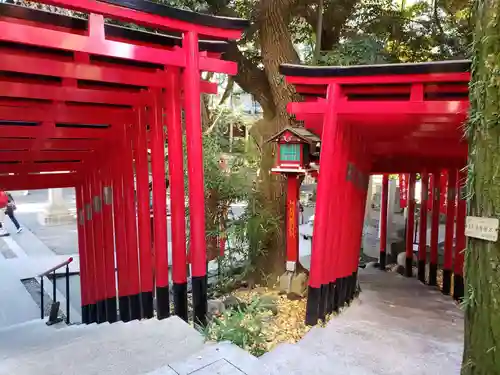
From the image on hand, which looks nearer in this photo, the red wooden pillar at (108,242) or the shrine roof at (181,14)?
the shrine roof at (181,14)

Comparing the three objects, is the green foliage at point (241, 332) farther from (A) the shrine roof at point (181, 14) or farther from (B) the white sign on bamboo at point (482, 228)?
(A) the shrine roof at point (181, 14)

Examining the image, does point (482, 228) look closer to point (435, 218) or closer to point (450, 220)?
point (450, 220)

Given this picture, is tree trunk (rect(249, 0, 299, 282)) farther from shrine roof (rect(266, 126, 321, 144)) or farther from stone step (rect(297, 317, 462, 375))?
stone step (rect(297, 317, 462, 375))

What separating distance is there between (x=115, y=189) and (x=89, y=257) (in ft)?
5.03

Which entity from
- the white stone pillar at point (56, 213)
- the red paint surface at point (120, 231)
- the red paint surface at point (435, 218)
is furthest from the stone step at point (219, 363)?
the white stone pillar at point (56, 213)

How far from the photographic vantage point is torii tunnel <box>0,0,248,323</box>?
10.9 feet

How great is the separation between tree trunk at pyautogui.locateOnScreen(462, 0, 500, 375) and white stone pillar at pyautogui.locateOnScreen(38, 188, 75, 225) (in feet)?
46.1

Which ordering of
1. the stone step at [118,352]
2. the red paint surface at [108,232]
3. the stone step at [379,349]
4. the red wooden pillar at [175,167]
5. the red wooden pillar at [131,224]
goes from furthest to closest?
the red paint surface at [108,232] < the red wooden pillar at [131,224] < the red wooden pillar at [175,167] < the stone step at [379,349] < the stone step at [118,352]

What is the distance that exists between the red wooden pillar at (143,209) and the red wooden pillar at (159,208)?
0.24 m

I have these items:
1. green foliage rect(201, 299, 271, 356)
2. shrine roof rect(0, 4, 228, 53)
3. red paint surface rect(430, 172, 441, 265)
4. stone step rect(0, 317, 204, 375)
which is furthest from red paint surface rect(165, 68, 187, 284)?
red paint surface rect(430, 172, 441, 265)

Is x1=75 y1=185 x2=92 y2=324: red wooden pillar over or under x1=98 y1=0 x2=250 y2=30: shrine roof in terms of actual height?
under

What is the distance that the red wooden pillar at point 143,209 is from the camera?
449cm

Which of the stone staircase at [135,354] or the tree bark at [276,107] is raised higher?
the tree bark at [276,107]

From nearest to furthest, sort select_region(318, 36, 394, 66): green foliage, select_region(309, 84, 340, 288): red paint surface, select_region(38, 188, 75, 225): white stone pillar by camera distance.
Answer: select_region(309, 84, 340, 288): red paint surface < select_region(318, 36, 394, 66): green foliage < select_region(38, 188, 75, 225): white stone pillar
